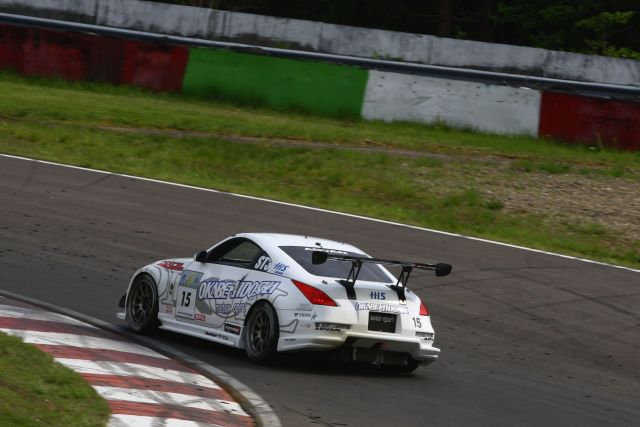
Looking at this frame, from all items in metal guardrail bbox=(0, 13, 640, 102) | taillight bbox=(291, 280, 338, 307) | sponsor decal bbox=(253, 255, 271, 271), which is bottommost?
taillight bbox=(291, 280, 338, 307)

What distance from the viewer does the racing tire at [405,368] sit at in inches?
423

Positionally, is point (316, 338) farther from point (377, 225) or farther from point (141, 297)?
point (377, 225)

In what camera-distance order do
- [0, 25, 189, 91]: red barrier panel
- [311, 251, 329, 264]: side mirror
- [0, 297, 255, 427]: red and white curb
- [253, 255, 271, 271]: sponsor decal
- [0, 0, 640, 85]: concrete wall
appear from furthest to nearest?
1. [0, 0, 640, 85]: concrete wall
2. [0, 25, 189, 91]: red barrier panel
3. [253, 255, 271, 271]: sponsor decal
4. [311, 251, 329, 264]: side mirror
5. [0, 297, 255, 427]: red and white curb

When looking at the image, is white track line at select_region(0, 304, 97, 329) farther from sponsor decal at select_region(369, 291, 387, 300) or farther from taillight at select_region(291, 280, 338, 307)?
sponsor decal at select_region(369, 291, 387, 300)

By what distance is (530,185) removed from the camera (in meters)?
21.6

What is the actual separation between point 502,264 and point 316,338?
6623 mm

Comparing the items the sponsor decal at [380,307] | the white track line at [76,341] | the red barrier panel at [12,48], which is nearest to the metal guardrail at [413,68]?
the red barrier panel at [12,48]

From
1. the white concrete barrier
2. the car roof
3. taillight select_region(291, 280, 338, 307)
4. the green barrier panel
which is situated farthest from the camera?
the green barrier panel

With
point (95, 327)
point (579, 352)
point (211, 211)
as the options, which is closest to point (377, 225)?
point (211, 211)

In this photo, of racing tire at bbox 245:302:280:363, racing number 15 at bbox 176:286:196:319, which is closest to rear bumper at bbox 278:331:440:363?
racing tire at bbox 245:302:280:363

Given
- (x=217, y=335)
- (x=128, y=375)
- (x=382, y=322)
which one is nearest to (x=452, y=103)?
(x=217, y=335)

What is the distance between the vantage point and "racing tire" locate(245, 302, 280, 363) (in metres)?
10.4

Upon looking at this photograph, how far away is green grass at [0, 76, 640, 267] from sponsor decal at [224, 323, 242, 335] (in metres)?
8.32

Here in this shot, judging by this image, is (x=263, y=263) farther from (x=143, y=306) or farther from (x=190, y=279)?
(x=143, y=306)
